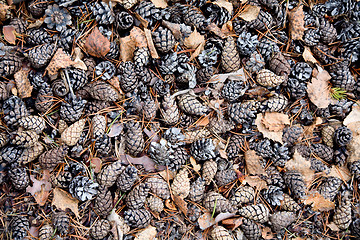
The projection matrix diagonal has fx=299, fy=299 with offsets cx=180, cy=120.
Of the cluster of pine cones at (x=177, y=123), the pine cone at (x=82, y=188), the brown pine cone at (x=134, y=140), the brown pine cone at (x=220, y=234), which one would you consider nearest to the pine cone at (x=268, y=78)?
the cluster of pine cones at (x=177, y=123)

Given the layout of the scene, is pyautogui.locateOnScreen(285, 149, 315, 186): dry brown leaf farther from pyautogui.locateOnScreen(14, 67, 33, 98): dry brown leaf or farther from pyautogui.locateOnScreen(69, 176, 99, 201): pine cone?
pyautogui.locateOnScreen(14, 67, 33, 98): dry brown leaf

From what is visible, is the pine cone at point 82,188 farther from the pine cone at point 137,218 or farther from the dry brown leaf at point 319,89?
the dry brown leaf at point 319,89

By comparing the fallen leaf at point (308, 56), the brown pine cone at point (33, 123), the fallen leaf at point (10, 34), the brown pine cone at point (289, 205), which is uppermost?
the fallen leaf at point (10, 34)

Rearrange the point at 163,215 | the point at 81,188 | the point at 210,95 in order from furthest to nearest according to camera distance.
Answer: the point at 210,95, the point at 163,215, the point at 81,188

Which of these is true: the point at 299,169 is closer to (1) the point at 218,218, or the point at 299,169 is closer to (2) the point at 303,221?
(2) the point at 303,221

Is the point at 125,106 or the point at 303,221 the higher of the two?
the point at 125,106

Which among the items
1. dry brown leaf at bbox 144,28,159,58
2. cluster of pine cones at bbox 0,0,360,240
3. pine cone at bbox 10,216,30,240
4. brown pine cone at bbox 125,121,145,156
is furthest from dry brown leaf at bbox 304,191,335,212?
pine cone at bbox 10,216,30,240

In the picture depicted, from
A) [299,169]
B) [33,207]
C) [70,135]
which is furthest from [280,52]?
[33,207]
